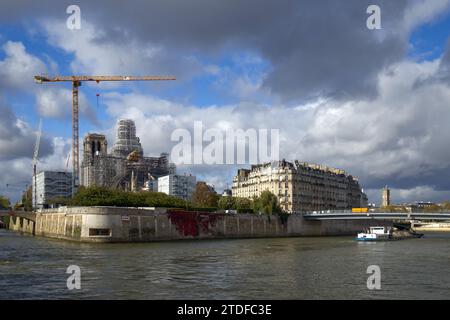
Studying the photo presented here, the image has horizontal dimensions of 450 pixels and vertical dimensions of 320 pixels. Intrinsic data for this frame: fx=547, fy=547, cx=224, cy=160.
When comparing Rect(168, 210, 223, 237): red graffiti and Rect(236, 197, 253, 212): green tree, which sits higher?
Rect(236, 197, 253, 212): green tree

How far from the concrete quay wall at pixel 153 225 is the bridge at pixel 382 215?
6.44 meters

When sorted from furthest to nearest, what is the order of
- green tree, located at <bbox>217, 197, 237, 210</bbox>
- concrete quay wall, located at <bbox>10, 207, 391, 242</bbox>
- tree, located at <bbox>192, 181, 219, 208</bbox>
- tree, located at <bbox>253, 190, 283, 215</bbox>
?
1. tree, located at <bbox>192, 181, 219, 208</bbox>
2. green tree, located at <bbox>217, 197, 237, 210</bbox>
3. tree, located at <bbox>253, 190, 283, 215</bbox>
4. concrete quay wall, located at <bbox>10, 207, 391, 242</bbox>

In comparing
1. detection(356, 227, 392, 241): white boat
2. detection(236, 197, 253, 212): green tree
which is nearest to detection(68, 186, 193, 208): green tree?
detection(236, 197, 253, 212): green tree

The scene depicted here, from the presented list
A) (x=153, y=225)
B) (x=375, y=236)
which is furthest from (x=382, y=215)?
(x=153, y=225)

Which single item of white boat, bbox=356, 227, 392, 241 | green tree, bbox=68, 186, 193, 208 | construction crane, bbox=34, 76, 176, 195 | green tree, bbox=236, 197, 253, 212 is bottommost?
white boat, bbox=356, 227, 392, 241

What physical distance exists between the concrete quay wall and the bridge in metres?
6.44

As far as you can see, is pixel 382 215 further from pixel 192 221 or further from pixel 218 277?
pixel 218 277

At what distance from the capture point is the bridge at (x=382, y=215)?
397 feet

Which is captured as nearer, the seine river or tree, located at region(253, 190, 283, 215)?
Answer: the seine river

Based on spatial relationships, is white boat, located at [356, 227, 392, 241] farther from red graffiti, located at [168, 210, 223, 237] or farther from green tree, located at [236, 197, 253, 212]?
green tree, located at [236, 197, 253, 212]

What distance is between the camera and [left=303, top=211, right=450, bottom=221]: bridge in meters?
121

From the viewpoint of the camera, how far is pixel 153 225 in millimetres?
104750

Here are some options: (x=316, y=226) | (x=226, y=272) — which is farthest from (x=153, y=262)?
(x=316, y=226)

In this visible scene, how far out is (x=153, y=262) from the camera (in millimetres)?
55750
